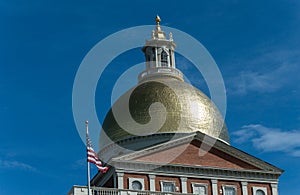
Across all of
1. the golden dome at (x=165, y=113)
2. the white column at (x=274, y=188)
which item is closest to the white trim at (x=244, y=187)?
the white column at (x=274, y=188)

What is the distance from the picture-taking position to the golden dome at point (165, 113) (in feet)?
219

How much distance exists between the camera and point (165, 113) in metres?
67.2

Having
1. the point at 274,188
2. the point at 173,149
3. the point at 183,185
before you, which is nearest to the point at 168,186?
the point at 183,185

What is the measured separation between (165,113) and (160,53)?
11.6 metres

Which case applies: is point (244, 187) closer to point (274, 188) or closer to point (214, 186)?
point (274, 188)

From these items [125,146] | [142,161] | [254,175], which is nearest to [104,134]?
[125,146]

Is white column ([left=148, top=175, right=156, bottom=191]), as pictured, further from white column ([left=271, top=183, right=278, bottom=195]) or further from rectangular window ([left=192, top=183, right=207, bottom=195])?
white column ([left=271, top=183, right=278, bottom=195])

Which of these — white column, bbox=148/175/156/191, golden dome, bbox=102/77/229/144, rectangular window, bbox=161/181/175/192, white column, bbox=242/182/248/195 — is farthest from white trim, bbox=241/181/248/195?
white column, bbox=148/175/156/191

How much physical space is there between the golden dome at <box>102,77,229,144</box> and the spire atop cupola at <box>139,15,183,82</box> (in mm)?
4422

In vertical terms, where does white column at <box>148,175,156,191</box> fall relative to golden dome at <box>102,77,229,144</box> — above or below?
below

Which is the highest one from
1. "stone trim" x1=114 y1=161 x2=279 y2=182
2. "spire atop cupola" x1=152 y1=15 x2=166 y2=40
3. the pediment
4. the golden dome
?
"spire atop cupola" x1=152 y1=15 x2=166 y2=40

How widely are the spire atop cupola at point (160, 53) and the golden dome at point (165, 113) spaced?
4.42m

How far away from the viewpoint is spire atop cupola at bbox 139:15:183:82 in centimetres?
7488

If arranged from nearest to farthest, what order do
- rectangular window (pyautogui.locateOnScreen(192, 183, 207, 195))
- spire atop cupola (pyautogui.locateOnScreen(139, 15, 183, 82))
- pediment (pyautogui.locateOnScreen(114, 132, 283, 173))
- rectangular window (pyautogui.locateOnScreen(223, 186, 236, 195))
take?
rectangular window (pyautogui.locateOnScreen(192, 183, 207, 195)) → pediment (pyautogui.locateOnScreen(114, 132, 283, 173)) → rectangular window (pyautogui.locateOnScreen(223, 186, 236, 195)) → spire atop cupola (pyautogui.locateOnScreen(139, 15, 183, 82))
